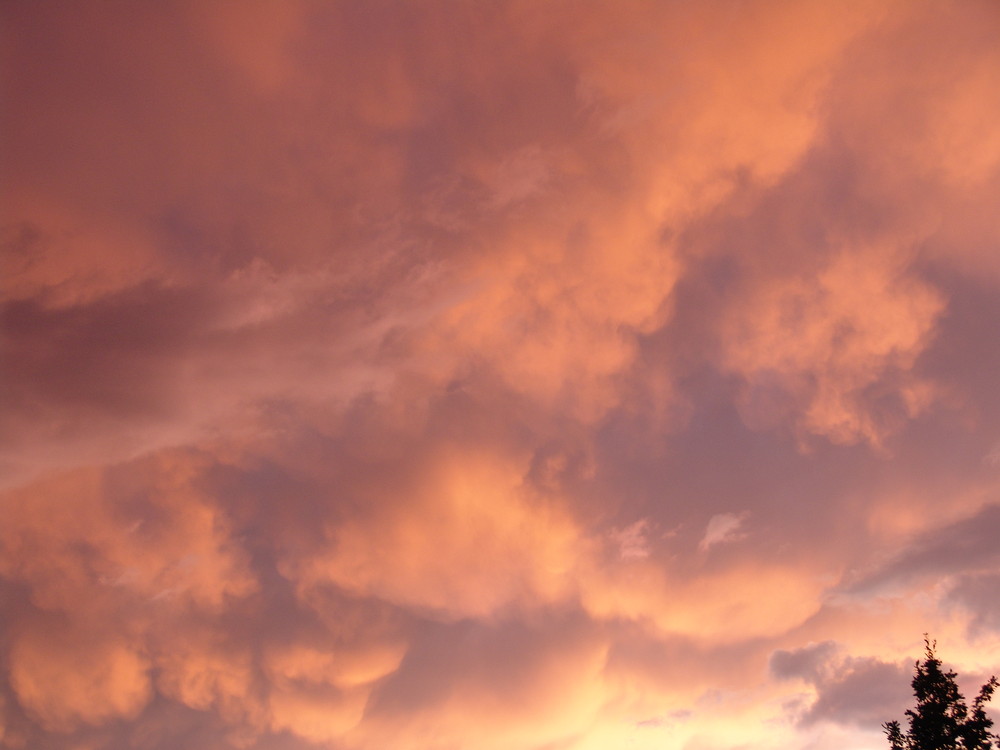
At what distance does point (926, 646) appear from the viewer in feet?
182

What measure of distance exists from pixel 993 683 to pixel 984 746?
4.71 meters

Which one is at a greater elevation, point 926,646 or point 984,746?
point 926,646

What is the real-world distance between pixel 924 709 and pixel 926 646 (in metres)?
4.94

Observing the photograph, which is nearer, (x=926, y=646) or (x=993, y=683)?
(x=993, y=683)

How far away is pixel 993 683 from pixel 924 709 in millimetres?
5186

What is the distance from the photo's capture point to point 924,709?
52.5 metres

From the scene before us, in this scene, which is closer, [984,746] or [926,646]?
[984,746]

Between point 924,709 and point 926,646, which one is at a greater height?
point 926,646

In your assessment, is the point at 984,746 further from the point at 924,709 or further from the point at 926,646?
the point at 926,646

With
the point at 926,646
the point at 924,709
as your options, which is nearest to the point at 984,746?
the point at 924,709

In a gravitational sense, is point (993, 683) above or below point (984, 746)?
above

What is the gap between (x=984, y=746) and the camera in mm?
49469

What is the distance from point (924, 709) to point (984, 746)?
4012mm
